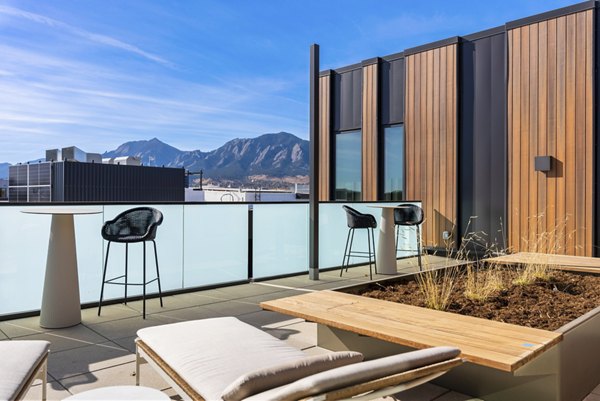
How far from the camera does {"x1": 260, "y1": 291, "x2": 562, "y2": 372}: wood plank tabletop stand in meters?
2.04

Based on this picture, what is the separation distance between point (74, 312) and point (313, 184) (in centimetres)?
321

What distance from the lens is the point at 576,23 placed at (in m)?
6.77

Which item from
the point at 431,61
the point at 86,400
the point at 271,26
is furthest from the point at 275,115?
the point at 86,400

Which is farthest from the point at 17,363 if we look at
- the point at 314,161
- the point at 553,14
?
the point at 553,14

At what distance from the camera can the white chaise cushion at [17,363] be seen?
1597 mm

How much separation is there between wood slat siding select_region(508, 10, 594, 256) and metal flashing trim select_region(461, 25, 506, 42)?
186 millimetres

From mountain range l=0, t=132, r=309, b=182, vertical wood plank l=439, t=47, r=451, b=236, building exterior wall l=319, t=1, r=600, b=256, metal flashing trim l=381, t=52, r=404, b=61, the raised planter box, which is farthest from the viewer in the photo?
mountain range l=0, t=132, r=309, b=182

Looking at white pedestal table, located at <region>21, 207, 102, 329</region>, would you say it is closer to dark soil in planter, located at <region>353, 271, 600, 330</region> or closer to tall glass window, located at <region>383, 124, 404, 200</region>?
dark soil in planter, located at <region>353, 271, 600, 330</region>

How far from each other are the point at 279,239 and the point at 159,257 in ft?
5.71

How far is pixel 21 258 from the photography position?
4137 mm

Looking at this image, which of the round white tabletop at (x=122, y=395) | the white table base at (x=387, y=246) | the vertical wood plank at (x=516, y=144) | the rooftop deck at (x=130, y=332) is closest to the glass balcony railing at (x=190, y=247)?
the rooftop deck at (x=130, y=332)

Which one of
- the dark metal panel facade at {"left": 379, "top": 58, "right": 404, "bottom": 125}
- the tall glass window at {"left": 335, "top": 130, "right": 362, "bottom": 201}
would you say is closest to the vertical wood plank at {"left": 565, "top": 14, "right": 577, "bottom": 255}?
the dark metal panel facade at {"left": 379, "top": 58, "right": 404, "bottom": 125}

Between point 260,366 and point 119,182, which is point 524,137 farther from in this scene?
point 119,182

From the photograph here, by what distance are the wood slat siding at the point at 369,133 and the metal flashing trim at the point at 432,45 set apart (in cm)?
77
